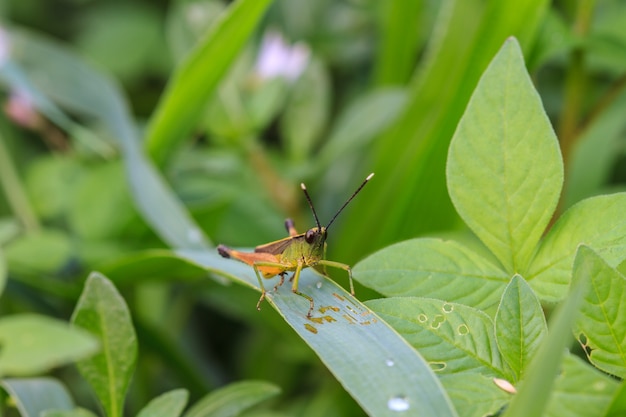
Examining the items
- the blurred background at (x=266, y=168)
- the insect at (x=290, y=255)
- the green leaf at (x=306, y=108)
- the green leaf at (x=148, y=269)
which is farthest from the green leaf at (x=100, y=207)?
the insect at (x=290, y=255)

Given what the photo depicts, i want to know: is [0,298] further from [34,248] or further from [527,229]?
[527,229]

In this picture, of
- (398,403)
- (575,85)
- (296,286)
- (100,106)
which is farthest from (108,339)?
(575,85)

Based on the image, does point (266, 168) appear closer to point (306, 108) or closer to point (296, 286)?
point (306, 108)

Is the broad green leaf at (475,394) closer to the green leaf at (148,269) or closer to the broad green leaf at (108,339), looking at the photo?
the broad green leaf at (108,339)

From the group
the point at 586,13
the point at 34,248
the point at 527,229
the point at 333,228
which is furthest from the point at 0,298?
the point at 586,13

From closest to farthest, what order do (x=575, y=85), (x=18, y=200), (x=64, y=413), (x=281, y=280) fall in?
1. (x=64, y=413)
2. (x=281, y=280)
3. (x=575, y=85)
4. (x=18, y=200)

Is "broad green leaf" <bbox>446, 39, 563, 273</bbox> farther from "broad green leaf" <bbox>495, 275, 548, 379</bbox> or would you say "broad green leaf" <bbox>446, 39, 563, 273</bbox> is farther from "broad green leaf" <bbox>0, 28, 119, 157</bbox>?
"broad green leaf" <bbox>0, 28, 119, 157</bbox>

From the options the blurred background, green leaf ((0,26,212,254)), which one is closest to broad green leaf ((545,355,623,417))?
the blurred background
